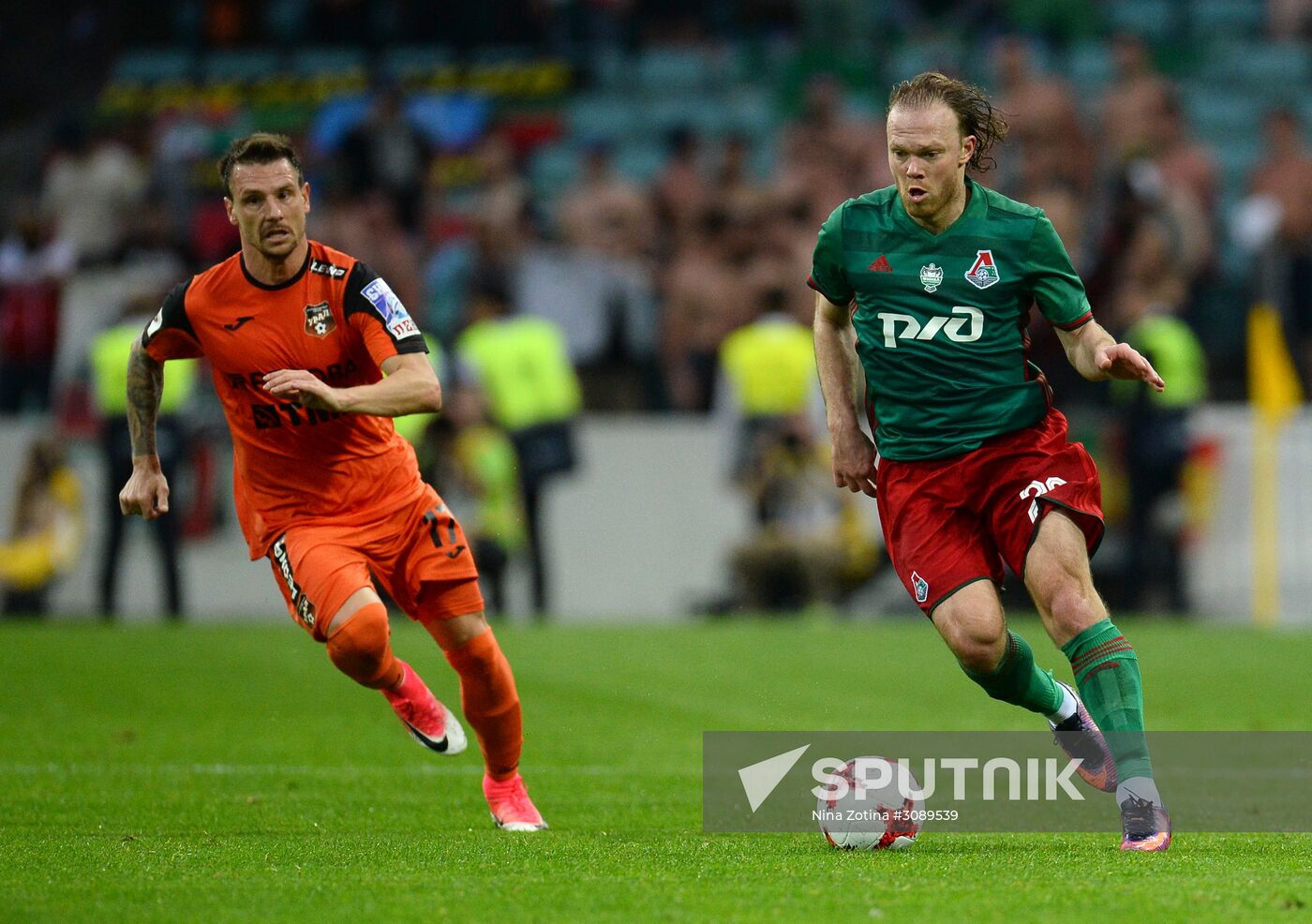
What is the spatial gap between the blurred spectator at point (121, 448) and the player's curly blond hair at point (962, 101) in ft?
33.1

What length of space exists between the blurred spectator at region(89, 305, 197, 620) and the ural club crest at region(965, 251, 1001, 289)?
10.2 m

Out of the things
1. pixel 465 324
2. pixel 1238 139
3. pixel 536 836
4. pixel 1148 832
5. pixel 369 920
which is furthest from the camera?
pixel 1238 139

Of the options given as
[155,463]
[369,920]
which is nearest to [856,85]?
[155,463]

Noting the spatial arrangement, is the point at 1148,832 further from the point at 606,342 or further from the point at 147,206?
the point at 147,206

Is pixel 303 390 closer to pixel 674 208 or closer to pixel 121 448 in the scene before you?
pixel 121 448

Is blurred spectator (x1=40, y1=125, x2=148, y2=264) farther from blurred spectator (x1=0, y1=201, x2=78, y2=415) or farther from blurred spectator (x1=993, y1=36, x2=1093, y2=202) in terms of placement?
blurred spectator (x1=993, y1=36, x2=1093, y2=202)

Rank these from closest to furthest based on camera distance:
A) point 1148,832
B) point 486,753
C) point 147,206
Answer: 1. point 1148,832
2. point 486,753
3. point 147,206

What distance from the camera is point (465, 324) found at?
56.9 ft

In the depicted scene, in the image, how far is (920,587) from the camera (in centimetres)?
632

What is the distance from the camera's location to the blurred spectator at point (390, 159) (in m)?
19.1

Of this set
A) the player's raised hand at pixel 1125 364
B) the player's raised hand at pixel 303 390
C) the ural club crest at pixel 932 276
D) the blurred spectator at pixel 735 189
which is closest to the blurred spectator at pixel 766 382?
the blurred spectator at pixel 735 189

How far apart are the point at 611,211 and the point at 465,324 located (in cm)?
194

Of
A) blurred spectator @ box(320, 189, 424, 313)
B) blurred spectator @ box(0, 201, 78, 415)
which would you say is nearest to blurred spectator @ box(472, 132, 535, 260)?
blurred spectator @ box(320, 189, 424, 313)

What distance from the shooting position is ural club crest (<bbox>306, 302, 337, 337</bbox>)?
6730 millimetres
